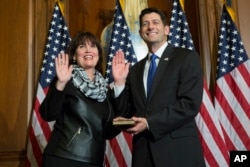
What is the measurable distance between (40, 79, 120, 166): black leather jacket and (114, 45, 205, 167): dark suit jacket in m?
0.23

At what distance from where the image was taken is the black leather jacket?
172 cm

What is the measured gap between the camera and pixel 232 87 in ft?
9.59

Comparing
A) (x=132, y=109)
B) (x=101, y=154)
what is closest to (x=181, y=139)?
(x=132, y=109)

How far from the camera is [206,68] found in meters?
3.09

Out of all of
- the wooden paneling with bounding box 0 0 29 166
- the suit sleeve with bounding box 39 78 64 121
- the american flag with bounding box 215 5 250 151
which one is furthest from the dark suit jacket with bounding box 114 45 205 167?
the wooden paneling with bounding box 0 0 29 166

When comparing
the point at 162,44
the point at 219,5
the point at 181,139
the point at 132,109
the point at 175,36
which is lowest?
the point at 181,139

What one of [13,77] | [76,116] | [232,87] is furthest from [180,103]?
[13,77]

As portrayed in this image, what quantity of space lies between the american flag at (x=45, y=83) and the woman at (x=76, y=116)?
1.07m

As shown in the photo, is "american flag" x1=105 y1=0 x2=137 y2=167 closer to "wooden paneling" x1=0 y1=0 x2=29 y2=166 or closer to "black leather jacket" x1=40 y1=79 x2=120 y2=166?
"wooden paneling" x1=0 y1=0 x2=29 y2=166

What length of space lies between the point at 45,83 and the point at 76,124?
49.2 inches

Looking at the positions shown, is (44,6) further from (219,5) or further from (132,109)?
(132,109)

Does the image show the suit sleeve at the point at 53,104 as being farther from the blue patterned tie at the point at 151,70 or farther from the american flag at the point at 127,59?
the american flag at the point at 127,59

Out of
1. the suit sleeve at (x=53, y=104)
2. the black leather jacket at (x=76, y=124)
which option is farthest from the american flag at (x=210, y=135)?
the suit sleeve at (x=53, y=104)

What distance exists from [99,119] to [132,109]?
191 millimetres
